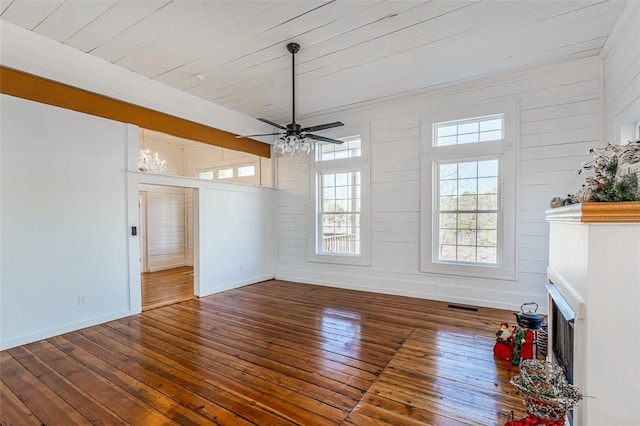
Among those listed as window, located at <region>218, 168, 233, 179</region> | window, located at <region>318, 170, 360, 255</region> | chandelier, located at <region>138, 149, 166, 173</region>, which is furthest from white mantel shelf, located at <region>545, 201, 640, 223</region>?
window, located at <region>218, 168, 233, 179</region>

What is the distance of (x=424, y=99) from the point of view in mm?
5102

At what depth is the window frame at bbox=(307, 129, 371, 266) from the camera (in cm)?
565

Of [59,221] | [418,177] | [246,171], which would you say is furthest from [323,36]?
[246,171]

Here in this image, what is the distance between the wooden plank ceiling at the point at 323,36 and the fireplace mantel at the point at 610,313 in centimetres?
248

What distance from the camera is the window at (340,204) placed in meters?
5.72

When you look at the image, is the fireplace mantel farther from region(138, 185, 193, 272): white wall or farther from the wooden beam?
region(138, 185, 193, 272): white wall

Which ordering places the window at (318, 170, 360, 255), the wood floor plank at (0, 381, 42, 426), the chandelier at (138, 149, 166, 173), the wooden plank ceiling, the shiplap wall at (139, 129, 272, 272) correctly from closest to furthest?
the wood floor plank at (0, 381, 42, 426) < the wooden plank ceiling < the window at (318, 170, 360, 255) < the chandelier at (138, 149, 166, 173) < the shiplap wall at (139, 129, 272, 272)

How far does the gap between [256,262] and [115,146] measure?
10.9 feet

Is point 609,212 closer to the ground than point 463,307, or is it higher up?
higher up

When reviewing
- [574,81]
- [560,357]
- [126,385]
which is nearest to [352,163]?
[574,81]

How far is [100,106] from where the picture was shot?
4.03m

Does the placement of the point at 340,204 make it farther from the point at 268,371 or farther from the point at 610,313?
the point at 610,313

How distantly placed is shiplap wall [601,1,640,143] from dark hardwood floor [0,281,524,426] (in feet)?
8.64

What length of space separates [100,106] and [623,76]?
6.06 meters
